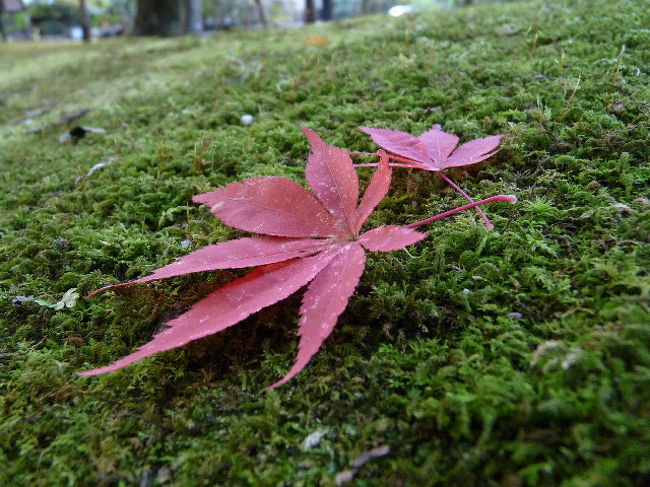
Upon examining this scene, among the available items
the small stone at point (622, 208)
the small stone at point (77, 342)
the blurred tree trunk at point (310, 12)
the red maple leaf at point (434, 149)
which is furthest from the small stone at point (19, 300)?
the blurred tree trunk at point (310, 12)

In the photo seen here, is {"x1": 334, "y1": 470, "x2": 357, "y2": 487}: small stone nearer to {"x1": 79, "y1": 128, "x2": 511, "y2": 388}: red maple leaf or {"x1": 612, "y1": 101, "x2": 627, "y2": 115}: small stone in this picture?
{"x1": 79, "y1": 128, "x2": 511, "y2": 388}: red maple leaf

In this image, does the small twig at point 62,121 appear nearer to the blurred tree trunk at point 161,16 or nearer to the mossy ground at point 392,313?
the mossy ground at point 392,313

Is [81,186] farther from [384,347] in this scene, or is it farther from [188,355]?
[384,347]

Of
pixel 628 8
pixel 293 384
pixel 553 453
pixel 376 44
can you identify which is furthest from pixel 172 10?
pixel 553 453

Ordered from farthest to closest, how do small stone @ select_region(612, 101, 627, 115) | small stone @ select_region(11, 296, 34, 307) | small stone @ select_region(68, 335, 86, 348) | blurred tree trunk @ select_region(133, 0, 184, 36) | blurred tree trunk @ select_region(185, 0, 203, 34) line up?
blurred tree trunk @ select_region(185, 0, 203, 34)
blurred tree trunk @ select_region(133, 0, 184, 36)
small stone @ select_region(612, 101, 627, 115)
small stone @ select_region(11, 296, 34, 307)
small stone @ select_region(68, 335, 86, 348)

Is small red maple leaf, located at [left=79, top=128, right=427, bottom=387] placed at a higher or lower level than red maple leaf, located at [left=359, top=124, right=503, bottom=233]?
lower

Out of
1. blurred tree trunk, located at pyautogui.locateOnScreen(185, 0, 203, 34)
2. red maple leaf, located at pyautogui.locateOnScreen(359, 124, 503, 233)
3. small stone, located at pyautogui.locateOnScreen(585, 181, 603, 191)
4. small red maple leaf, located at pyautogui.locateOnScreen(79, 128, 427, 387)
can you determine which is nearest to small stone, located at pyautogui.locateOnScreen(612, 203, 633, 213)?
small stone, located at pyautogui.locateOnScreen(585, 181, 603, 191)
